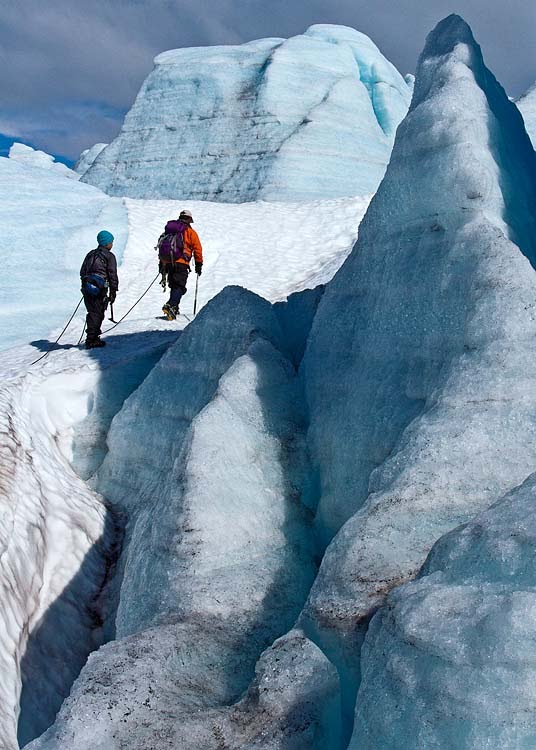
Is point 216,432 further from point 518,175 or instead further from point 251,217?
point 251,217

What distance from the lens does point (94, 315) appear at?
8086 mm

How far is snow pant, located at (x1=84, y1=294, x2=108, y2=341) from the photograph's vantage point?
315 inches

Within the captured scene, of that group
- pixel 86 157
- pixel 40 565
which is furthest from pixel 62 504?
pixel 86 157

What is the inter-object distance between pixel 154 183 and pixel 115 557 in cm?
1589

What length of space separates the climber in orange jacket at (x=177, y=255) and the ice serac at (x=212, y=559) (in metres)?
4.16

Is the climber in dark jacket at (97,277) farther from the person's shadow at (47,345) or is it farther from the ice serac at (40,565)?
the ice serac at (40,565)

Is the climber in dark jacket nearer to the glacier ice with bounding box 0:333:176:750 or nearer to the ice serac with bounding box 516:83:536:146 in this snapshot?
the glacier ice with bounding box 0:333:176:750

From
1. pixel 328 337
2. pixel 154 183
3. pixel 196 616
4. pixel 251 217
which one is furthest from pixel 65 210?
pixel 196 616

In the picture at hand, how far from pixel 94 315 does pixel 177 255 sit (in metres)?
2.07

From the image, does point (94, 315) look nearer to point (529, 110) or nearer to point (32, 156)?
point (529, 110)

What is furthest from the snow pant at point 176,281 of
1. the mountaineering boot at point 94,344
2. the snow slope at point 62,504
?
the mountaineering boot at point 94,344

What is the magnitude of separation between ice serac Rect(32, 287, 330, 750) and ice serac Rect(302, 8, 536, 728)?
21cm

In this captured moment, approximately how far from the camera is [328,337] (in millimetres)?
4746

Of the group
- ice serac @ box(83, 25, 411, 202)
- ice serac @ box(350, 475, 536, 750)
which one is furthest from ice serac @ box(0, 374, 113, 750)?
ice serac @ box(83, 25, 411, 202)
